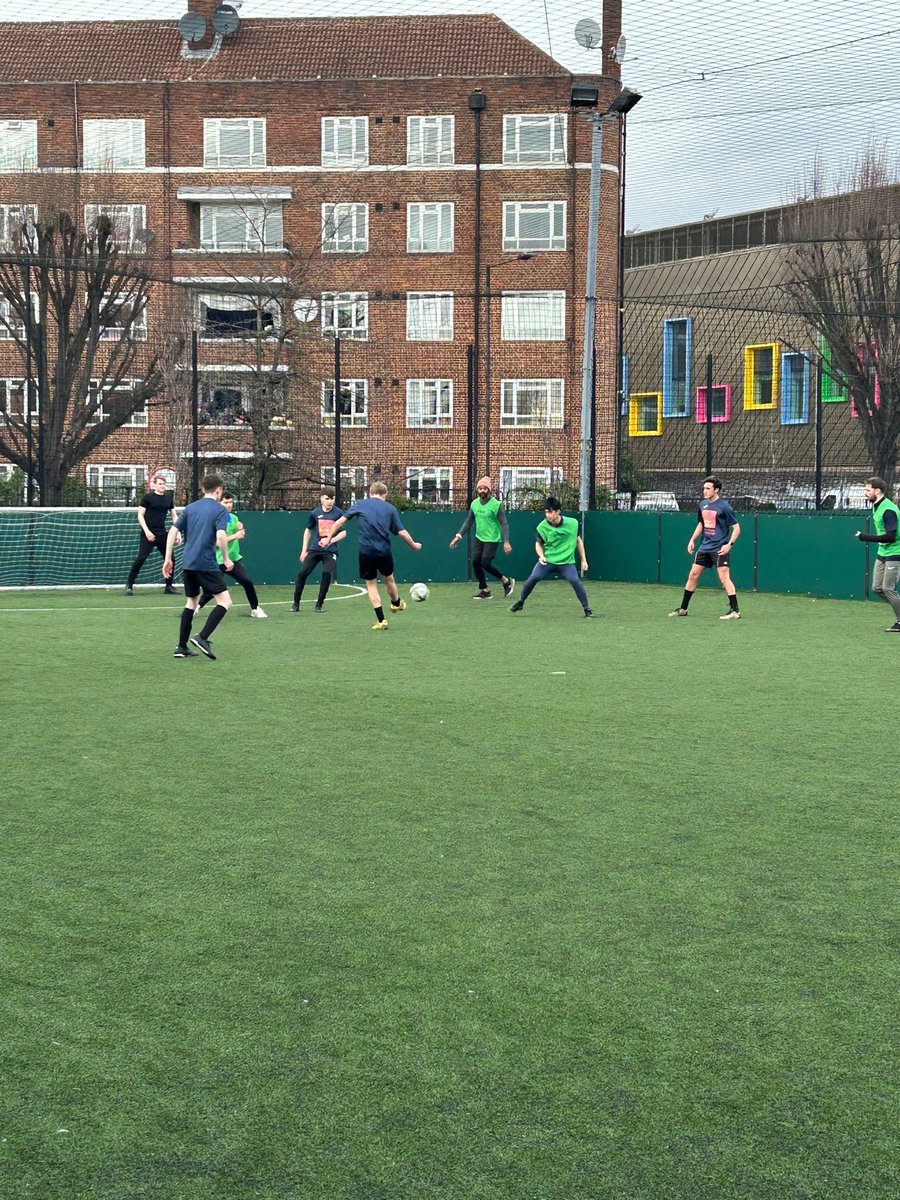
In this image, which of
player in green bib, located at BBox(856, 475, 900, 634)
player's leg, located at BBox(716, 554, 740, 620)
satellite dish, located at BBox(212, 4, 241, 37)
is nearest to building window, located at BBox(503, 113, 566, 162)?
satellite dish, located at BBox(212, 4, 241, 37)

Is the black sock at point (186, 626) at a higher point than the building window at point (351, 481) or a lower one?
lower

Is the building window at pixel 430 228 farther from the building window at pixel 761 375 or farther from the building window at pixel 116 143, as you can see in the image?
the building window at pixel 761 375

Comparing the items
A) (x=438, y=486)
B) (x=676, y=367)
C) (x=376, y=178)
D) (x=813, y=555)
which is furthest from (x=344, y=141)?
(x=813, y=555)

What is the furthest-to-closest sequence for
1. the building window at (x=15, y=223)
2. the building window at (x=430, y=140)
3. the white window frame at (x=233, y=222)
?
1. the white window frame at (x=233, y=222)
2. the building window at (x=430, y=140)
3. the building window at (x=15, y=223)

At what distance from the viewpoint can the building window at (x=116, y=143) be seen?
50.0 meters

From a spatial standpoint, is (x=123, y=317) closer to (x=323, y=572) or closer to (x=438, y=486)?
(x=438, y=486)

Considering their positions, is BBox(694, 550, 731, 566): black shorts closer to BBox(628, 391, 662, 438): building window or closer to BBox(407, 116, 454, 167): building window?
BBox(628, 391, 662, 438): building window

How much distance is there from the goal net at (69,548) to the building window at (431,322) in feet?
78.0

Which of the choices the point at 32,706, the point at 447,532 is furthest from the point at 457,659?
the point at 447,532

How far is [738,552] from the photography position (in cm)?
2620

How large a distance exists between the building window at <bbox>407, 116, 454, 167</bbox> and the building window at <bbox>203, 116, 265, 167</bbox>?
5.16m

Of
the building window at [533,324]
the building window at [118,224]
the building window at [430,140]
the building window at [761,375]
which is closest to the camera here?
the building window at [761,375]

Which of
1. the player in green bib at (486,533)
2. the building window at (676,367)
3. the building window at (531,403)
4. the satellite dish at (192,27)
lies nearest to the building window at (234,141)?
the satellite dish at (192,27)

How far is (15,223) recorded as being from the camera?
4016cm
